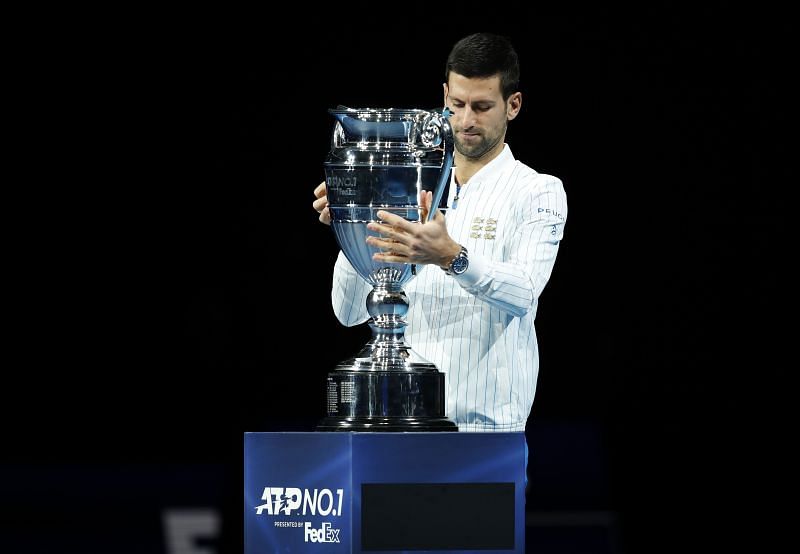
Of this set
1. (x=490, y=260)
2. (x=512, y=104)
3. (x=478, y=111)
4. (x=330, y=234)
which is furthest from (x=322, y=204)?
(x=330, y=234)

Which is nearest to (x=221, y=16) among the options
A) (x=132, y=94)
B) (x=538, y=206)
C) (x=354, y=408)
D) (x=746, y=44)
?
(x=132, y=94)

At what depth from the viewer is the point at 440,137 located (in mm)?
1921

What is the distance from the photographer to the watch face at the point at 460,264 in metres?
1.95

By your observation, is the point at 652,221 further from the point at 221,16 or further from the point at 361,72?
the point at 221,16

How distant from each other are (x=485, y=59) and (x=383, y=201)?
57 centimetres

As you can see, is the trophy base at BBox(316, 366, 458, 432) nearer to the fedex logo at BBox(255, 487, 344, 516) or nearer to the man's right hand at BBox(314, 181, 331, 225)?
the fedex logo at BBox(255, 487, 344, 516)

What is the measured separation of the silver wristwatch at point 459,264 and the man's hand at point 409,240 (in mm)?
29

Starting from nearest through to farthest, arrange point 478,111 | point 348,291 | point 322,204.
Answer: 1. point 322,204
2. point 348,291
3. point 478,111

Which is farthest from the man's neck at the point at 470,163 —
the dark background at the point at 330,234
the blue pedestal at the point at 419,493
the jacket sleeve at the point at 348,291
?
the dark background at the point at 330,234

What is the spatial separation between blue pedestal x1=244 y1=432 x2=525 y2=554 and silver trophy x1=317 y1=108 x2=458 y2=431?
0.12 metres

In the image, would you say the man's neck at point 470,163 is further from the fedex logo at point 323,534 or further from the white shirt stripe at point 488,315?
the fedex logo at point 323,534

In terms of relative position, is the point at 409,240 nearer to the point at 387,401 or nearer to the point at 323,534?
the point at 387,401

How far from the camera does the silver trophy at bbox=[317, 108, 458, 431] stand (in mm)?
1883

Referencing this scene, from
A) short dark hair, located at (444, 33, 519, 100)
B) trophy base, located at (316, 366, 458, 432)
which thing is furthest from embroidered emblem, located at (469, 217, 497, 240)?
trophy base, located at (316, 366, 458, 432)
